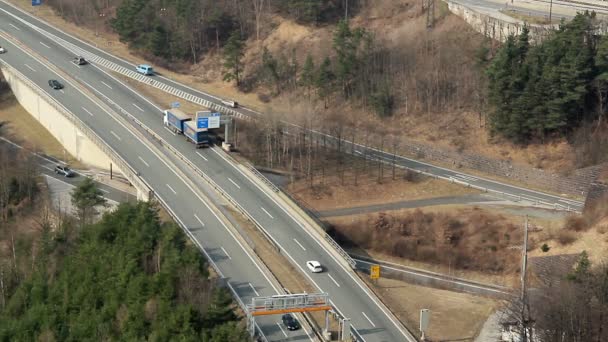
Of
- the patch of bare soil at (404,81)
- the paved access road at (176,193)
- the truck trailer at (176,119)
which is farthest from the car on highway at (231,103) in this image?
the paved access road at (176,193)

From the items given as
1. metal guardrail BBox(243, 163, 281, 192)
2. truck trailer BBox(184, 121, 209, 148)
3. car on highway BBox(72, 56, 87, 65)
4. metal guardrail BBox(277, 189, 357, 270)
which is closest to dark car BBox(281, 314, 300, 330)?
metal guardrail BBox(277, 189, 357, 270)

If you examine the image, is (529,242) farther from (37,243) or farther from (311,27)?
(311,27)

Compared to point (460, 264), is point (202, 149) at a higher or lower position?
higher

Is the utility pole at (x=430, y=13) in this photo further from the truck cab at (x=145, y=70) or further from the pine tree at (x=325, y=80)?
the truck cab at (x=145, y=70)

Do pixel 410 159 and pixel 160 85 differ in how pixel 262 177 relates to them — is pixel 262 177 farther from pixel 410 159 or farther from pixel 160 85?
pixel 160 85

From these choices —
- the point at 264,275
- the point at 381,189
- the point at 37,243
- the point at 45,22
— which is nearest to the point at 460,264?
the point at 381,189

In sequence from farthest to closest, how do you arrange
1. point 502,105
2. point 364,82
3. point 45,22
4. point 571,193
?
1. point 45,22
2. point 364,82
3. point 502,105
4. point 571,193
